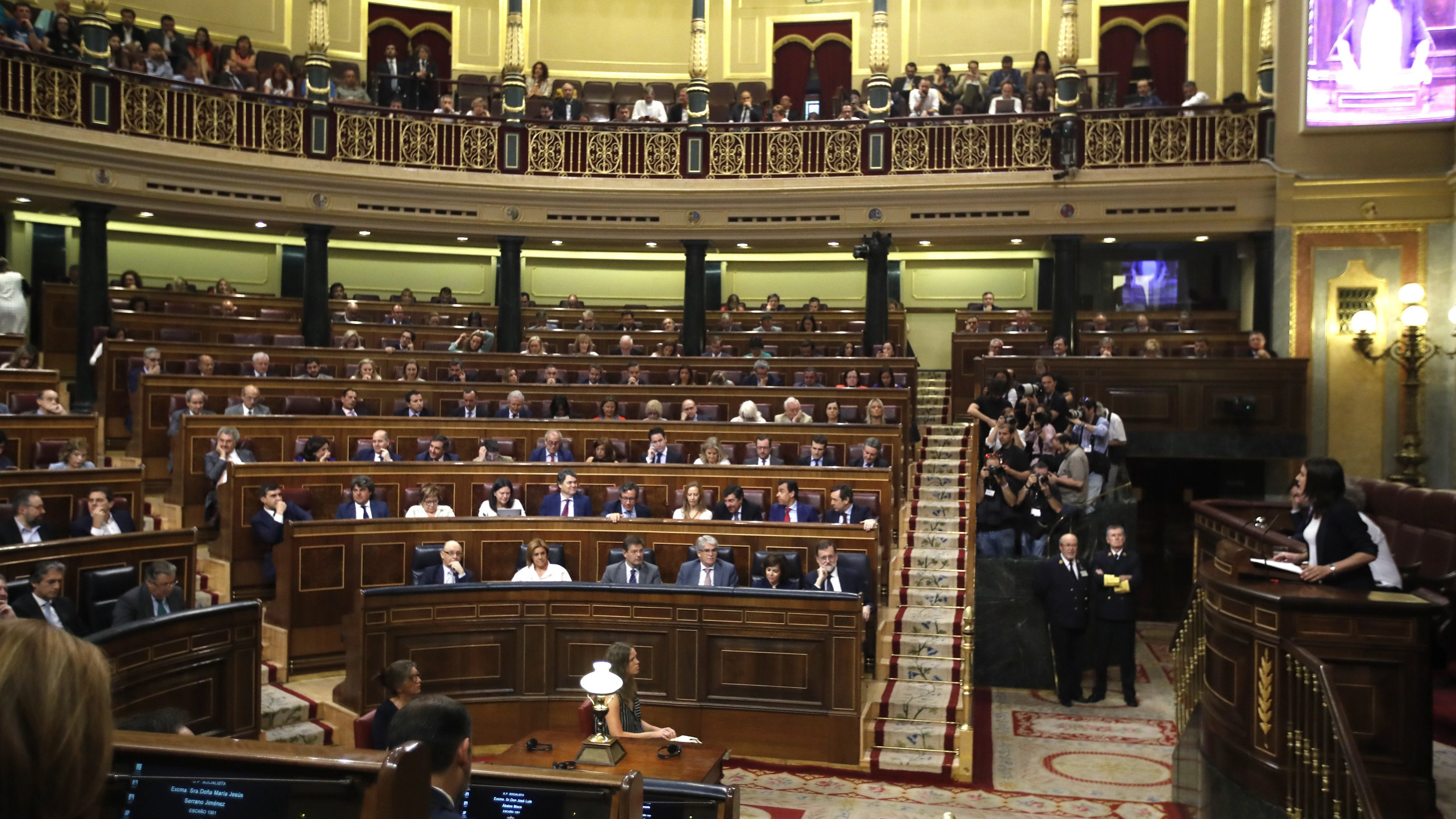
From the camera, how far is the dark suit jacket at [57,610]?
17.6 feet

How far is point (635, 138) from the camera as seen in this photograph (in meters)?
14.5

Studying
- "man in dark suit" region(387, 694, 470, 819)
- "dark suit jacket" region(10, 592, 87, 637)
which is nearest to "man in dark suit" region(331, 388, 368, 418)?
"dark suit jacket" region(10, 592, 87, 637)

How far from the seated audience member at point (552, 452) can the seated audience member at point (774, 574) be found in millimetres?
2230

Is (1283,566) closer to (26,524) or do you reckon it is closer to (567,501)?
(567,501)

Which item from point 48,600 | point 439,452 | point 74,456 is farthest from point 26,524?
point 439,452

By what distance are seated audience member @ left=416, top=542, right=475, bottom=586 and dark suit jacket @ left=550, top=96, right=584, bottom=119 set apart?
28.2 ft

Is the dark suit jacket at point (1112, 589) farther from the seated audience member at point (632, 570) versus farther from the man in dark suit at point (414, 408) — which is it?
the man in dark suit at point (414, 408)

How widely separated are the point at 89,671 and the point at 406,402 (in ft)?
30.7

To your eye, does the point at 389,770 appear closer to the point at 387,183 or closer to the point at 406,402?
the point at 406,402

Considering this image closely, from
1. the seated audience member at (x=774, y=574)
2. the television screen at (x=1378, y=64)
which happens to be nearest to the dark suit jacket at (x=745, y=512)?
the seated audience member at (x=774, y=574)

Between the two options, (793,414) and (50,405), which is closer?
(50,405)

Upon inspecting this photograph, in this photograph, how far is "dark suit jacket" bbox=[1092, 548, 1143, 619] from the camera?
839 centimetres

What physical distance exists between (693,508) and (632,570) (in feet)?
3.32

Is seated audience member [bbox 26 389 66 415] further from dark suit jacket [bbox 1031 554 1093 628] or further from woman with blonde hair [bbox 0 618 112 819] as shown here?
woman with blonde hair [bbox 0 618 112 819]
